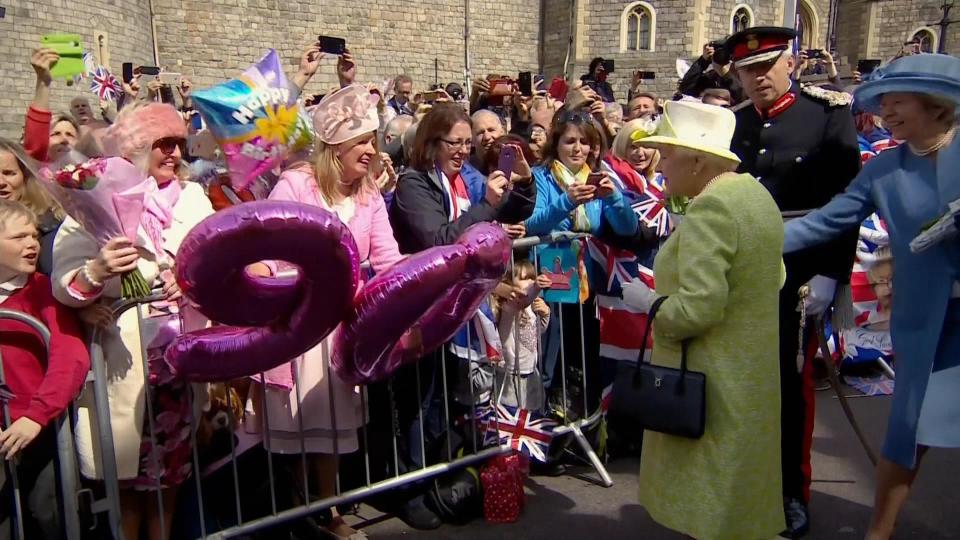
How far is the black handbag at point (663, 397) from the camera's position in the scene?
7.20 feet

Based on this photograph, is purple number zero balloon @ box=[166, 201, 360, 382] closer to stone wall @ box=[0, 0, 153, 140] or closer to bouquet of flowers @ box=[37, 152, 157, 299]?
bouquet of flowers @ box=[37, 152, 157, 299]

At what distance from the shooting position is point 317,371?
291 cm

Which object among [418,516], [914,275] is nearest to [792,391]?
[914,275]

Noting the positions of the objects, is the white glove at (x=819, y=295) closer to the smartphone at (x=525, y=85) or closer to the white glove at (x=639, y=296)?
the white glove at (x=639, y=296)

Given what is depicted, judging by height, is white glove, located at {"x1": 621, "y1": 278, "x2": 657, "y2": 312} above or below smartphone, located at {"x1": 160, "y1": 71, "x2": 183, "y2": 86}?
below

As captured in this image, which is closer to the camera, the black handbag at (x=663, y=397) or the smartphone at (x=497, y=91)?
the black handbag at (x=663, y=397)

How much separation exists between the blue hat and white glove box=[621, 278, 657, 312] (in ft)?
3.57

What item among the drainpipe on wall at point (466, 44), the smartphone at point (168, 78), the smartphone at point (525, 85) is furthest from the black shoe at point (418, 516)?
the drainpipe on wall at point (466, 44)

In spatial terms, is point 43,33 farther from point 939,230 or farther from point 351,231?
point 939,230

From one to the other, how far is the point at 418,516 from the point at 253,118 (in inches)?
70.3

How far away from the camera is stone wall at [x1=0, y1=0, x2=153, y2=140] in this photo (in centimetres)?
1811

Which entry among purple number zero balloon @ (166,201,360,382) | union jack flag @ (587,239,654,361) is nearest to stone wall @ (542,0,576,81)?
union jack flag @ (587,239,654,361)

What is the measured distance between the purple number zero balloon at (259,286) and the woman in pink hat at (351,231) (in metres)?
0.44

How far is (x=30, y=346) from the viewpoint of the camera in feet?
7.66
